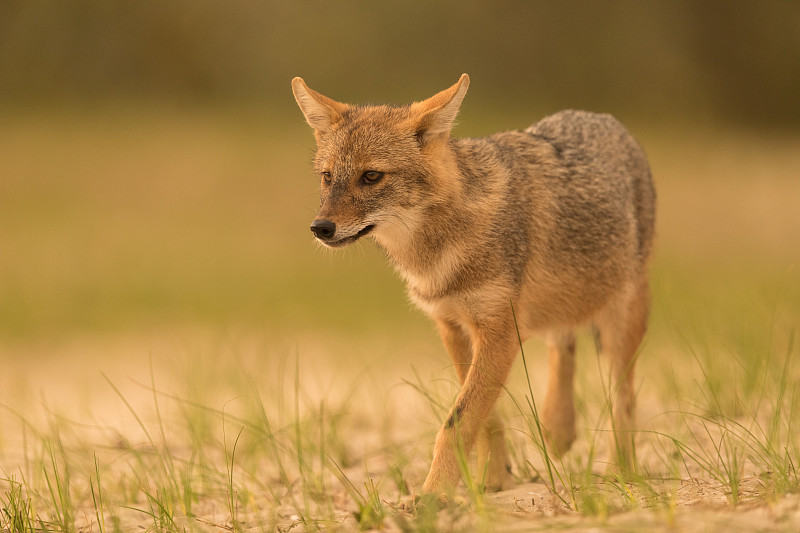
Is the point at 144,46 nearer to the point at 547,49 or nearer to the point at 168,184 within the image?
the point at 168,184

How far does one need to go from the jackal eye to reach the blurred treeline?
63.9 feet

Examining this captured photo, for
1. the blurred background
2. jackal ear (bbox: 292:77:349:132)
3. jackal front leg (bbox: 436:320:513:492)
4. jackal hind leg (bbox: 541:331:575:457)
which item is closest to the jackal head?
jackal ear (bbox: 292:77:349:132)

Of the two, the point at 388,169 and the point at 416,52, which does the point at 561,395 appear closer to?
the point at 388,169

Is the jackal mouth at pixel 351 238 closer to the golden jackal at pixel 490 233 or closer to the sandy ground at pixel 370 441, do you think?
the golden jackal at pixel 490 233

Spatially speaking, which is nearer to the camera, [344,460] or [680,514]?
[680,514]

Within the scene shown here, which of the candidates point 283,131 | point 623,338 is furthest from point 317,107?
point 283,131

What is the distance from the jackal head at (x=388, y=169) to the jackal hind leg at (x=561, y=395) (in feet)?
5.09

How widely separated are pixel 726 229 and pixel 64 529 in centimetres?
1780

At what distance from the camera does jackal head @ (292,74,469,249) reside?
4574 mm

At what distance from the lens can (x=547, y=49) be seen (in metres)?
27.2

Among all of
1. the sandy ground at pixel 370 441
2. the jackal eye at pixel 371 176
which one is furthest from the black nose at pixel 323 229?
the sandy ground at pixel 370 441

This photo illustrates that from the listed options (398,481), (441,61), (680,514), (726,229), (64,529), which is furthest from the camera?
(441,61)

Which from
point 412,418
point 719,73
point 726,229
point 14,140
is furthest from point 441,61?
point 412,418

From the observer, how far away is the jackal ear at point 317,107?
5.04 meters
